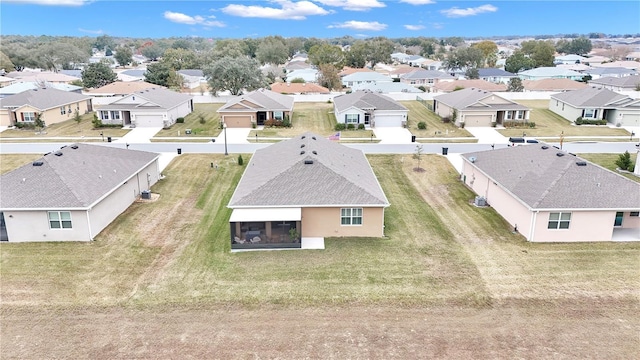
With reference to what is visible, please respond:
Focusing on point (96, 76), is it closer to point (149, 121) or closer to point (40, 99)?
point (40, 99)

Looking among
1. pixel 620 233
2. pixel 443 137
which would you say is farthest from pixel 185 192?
pixel 443 137

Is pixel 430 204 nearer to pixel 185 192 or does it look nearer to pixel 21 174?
pixel 185 192

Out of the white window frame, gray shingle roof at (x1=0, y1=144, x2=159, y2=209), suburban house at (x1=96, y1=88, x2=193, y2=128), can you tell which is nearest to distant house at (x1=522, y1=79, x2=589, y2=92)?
suburban house at (x1=96, y1=88, x2=193, y2=128)

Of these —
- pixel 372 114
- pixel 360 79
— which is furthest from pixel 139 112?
pixel 360 79

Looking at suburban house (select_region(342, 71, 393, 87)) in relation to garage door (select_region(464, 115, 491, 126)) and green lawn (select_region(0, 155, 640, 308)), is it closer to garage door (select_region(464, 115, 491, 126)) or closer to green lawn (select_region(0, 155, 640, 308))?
garage door (select_region(464, 115, 491, 126))

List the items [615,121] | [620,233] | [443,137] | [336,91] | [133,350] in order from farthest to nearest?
[336,91], [615,121], [443,137], [620,233], [133,350]

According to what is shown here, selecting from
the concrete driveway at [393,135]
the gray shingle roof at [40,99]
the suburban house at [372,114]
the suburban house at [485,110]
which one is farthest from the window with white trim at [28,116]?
the suburban house at [485,110]

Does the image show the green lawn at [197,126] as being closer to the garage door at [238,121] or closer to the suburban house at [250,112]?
the garage door at [238,121]
